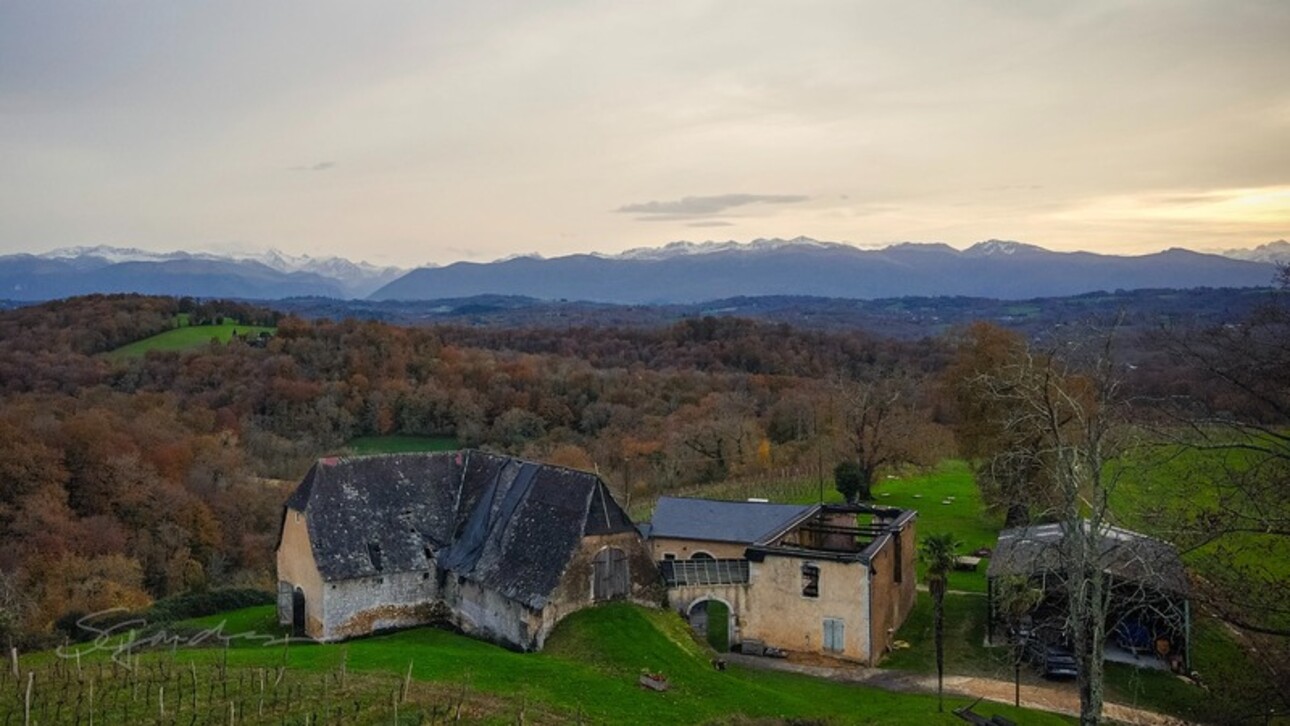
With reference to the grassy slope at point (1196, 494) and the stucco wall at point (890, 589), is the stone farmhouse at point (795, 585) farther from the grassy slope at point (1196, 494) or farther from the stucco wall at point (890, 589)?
the grassy slope at point (1196, 494)

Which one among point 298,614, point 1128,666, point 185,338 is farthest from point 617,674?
point 185,338

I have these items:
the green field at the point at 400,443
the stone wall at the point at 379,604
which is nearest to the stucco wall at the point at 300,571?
the stone wall at the point at 379,604

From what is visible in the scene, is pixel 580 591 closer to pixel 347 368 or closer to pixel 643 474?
pixel 643 474

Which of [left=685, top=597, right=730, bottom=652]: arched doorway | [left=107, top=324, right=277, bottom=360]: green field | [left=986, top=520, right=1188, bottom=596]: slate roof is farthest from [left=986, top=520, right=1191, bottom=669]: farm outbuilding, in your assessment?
[left=107, top=324, right=277, bottom=360]: green field

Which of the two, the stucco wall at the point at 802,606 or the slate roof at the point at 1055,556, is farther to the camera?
the stucco wall at the point at 802,606

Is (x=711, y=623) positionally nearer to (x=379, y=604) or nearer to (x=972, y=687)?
(x=972, y=687)

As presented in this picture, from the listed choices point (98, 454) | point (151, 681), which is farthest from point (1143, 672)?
point (98, 454)
